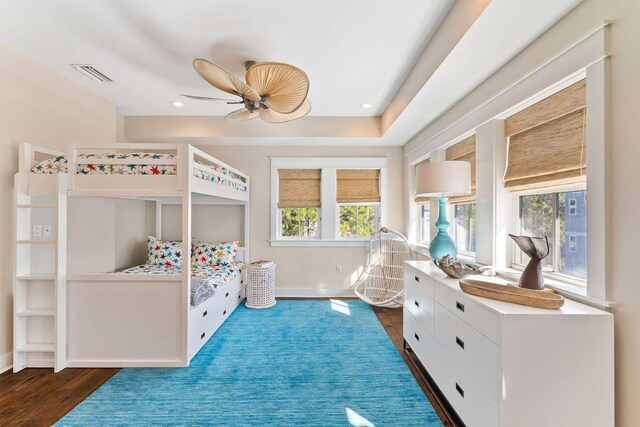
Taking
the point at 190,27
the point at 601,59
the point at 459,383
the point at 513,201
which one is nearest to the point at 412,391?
the point at 459,383

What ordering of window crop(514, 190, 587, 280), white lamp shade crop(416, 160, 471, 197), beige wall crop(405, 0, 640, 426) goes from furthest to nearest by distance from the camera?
white lamp shade crop(416, 160, 471, 197), window crop(514, 190, 587, 280), beige wall crop(405, 0, 640, 426)

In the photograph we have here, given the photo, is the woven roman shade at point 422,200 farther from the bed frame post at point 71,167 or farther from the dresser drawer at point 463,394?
the bed frame post at point 71,167

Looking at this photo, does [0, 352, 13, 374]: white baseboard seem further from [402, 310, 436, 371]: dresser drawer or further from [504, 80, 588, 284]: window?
[504, 80, 588, 284]: window

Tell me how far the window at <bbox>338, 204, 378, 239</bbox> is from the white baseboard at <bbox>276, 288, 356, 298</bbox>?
87 cm

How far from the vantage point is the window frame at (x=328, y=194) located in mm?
3963

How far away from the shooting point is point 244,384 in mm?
1892

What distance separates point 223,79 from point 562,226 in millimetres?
2493

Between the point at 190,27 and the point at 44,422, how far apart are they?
9.06 feet

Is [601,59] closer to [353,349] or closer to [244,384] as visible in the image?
[353,349]

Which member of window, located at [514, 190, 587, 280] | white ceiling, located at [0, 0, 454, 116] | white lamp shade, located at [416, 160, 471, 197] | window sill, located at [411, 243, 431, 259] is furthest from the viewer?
window sill, located at [411, 243, 431, 259]

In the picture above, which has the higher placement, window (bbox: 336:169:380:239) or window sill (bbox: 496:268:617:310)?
window (bbox: 336:169:380:239)

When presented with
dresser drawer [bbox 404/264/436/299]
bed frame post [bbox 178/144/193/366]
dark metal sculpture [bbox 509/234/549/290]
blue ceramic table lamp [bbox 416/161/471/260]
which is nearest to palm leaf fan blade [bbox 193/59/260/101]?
bed frame post [bbox 178/144/193/366]

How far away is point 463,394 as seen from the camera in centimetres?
143

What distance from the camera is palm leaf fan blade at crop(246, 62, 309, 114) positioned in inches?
71.1
